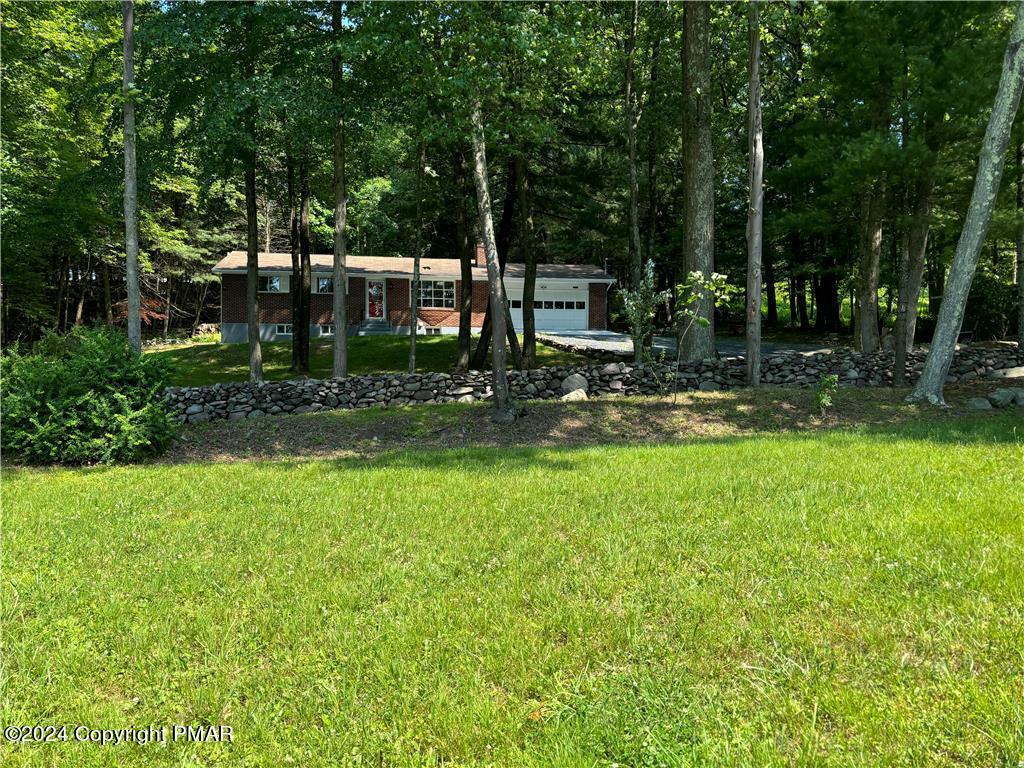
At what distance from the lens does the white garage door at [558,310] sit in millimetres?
28906

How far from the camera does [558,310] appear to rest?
1148 inches

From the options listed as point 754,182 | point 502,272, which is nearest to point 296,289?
point 502,272

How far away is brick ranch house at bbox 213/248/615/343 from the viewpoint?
26984 millimetres

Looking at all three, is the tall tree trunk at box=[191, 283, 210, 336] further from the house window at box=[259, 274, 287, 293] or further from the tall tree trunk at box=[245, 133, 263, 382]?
the tall tree trunk at box=[245, 133, 263, 382]

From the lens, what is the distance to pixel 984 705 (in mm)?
2086

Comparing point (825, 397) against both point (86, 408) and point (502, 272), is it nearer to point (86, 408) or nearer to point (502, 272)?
point (502, 272)

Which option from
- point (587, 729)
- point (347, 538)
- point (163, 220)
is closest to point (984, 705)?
point (587, 729)

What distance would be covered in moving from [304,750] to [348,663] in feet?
1.62

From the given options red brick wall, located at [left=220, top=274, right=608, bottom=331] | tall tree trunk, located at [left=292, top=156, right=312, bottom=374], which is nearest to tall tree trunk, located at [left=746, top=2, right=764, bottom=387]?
tall tree trunk, located at [left=292, top=156, right=312, bottom=374]

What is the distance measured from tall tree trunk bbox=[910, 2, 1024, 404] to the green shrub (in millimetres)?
11108

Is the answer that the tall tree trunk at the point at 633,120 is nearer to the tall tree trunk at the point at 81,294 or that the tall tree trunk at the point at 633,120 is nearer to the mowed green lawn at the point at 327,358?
the mowed green lawn at the point at 327,358

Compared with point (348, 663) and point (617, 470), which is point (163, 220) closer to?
point (617, 470)

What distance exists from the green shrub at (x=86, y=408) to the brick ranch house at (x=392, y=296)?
18.9 m

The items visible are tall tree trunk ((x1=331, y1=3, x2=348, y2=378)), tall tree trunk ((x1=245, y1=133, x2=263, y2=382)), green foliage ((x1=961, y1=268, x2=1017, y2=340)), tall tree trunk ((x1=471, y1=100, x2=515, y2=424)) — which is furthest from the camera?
green foliage ((x1=961, y1=268, x2=1017, y2=340))
